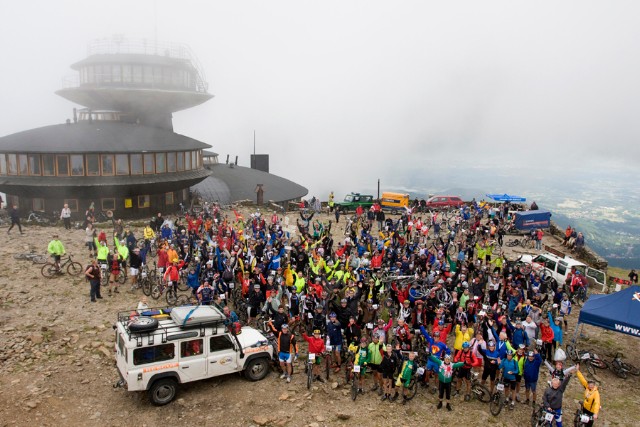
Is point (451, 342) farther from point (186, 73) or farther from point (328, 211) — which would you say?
point (186, 73)

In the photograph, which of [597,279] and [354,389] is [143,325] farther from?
[597,279]

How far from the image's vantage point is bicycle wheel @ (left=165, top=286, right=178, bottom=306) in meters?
18.7

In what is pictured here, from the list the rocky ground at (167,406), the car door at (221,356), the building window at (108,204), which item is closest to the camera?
the rocky ground at (167,406)

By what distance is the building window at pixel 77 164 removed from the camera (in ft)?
107

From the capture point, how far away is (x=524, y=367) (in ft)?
41.4

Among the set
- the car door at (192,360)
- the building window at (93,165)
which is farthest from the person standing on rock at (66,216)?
the car door at (192,360)

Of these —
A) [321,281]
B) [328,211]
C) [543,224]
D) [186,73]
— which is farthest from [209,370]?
[186,73]

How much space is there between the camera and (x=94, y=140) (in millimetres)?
34344

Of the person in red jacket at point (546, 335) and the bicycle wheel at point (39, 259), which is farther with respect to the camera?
the bicycle wheel at point (39, 259)

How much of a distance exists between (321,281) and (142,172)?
→ 22664mm

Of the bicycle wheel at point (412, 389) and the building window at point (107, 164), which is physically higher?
the building window at point (107, 164)

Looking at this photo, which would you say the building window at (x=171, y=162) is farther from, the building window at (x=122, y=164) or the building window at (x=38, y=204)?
the building window at (x=38, y=204)

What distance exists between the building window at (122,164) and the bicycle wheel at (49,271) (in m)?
14.1

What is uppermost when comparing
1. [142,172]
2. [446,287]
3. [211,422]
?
[142,172]
